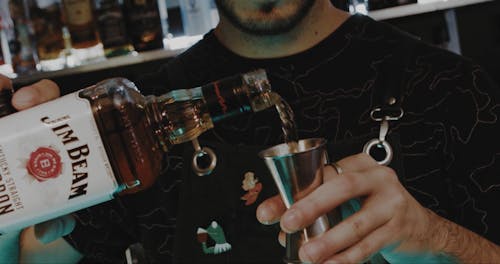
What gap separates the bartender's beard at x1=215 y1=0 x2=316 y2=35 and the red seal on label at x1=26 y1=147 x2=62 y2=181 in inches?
25.5

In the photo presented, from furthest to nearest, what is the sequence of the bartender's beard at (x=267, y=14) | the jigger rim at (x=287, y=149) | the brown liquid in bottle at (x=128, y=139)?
the bartender's beard at (x=267, y=14)
the brown liquid in bottle at (x=128, y=139)
the jigger rim at (x=287, y=149)

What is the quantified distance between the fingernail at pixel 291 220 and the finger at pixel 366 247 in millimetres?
63

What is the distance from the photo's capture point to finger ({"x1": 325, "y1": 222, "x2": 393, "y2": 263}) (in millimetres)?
707

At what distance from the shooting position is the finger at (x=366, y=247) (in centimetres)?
71

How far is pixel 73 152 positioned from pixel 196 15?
1.04m

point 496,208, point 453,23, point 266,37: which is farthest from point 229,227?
point 453,23

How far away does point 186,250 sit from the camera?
3.93 ft

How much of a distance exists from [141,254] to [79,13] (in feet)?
3.85

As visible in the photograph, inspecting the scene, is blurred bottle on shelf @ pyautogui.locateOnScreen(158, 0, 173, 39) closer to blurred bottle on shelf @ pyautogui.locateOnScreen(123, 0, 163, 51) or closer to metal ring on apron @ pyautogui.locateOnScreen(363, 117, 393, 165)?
blurred bottle on shelf @ pyautogui.locateOnScreen(123, 0, 163, 51)

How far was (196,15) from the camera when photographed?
5.63ft

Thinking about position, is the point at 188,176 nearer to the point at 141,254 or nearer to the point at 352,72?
the point at 352,72

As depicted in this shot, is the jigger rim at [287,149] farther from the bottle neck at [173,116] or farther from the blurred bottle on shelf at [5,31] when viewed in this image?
the blurred bottle on shelf at [5,31]

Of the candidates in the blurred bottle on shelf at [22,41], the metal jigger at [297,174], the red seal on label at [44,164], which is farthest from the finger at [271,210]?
the blurred bottle on shelf at [22,41]

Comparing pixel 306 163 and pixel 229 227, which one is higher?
pixel 306 163
